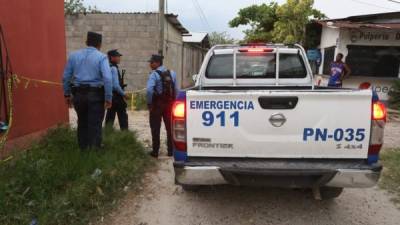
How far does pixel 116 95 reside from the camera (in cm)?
649

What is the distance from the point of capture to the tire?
13.9 feet

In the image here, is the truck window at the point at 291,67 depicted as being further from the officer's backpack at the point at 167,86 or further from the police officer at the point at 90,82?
the police officer at the point at 90,82

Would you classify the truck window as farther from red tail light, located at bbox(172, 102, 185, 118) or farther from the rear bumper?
red tail light, located at bbox(172, 102, 185, 118)

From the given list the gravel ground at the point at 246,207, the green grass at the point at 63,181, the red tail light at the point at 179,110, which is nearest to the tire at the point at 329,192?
the gravel ground at the point at 246,207

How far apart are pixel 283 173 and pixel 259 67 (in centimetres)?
260

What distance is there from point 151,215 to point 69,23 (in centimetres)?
1081

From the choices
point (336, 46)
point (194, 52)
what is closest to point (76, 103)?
point (336, 46)

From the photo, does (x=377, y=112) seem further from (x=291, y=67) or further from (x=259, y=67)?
(x=259, y=67)

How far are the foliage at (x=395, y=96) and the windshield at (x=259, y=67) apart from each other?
8.22 m

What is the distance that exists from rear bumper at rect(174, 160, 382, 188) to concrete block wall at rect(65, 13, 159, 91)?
391 inches

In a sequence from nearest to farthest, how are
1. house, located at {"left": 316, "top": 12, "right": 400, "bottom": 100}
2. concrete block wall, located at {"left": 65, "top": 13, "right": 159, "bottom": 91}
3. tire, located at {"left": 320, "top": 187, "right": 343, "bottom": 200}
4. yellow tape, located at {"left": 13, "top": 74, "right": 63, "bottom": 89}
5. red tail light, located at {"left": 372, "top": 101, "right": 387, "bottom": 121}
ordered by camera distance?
red tail light, located at {"left": 372, "top": 101, "right": 387, "bottom": 121} → tire, located at {"left": 320, "top": 187, "right": 343, "bottom": 200} → yellow tape, located at {"left": 13, "top": 74, "right": 63, "bottom": 89} → house, located at {"left": 316, "top": 12, "right": 400, "bottom": 100} → concrete block wall, located at {"left": 65, "top": 13, "right": 159, "bottom": 91}

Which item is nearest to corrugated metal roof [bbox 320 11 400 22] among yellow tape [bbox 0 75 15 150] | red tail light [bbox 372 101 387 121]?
red tail light [bbox 372 101 387 121]

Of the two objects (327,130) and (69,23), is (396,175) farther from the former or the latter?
(69,23)

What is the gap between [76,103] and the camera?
16.0ft
